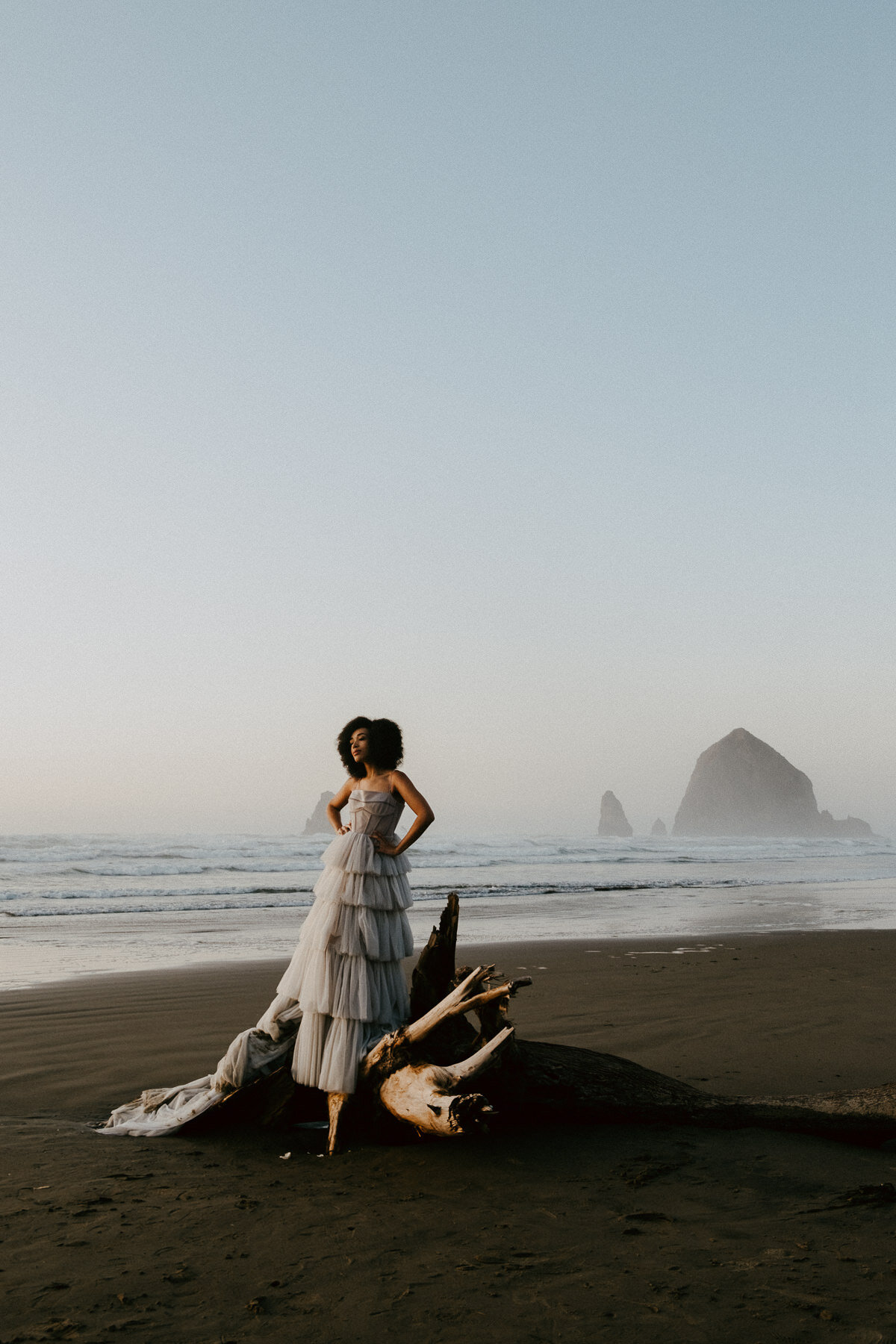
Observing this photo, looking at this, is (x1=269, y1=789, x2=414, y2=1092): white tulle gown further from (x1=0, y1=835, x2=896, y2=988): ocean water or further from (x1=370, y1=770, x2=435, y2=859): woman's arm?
(x1=0, y1=835, x2=896, y2=988): ocean water

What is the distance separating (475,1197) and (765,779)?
161 m

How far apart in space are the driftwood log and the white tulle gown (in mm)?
160

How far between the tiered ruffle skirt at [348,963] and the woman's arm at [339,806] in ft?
1.12

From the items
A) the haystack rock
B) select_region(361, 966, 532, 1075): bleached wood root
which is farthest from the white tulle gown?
the haystack rock

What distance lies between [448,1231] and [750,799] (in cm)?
16026

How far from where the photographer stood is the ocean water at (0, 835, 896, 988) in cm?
1338

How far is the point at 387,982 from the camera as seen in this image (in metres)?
4.80

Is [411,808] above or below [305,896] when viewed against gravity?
above

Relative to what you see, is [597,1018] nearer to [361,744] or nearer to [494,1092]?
[494,1092]

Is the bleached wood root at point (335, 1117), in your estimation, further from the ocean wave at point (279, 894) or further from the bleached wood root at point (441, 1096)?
the ocean wave at point (279, 894)

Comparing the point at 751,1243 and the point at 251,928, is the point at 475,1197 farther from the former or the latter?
the point at 251,928

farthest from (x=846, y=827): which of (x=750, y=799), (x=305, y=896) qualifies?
(x=305, y=896)

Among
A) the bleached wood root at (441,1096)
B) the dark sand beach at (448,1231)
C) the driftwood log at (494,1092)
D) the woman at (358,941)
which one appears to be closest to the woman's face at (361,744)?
the woman at (358,941)

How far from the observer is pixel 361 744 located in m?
5.08
